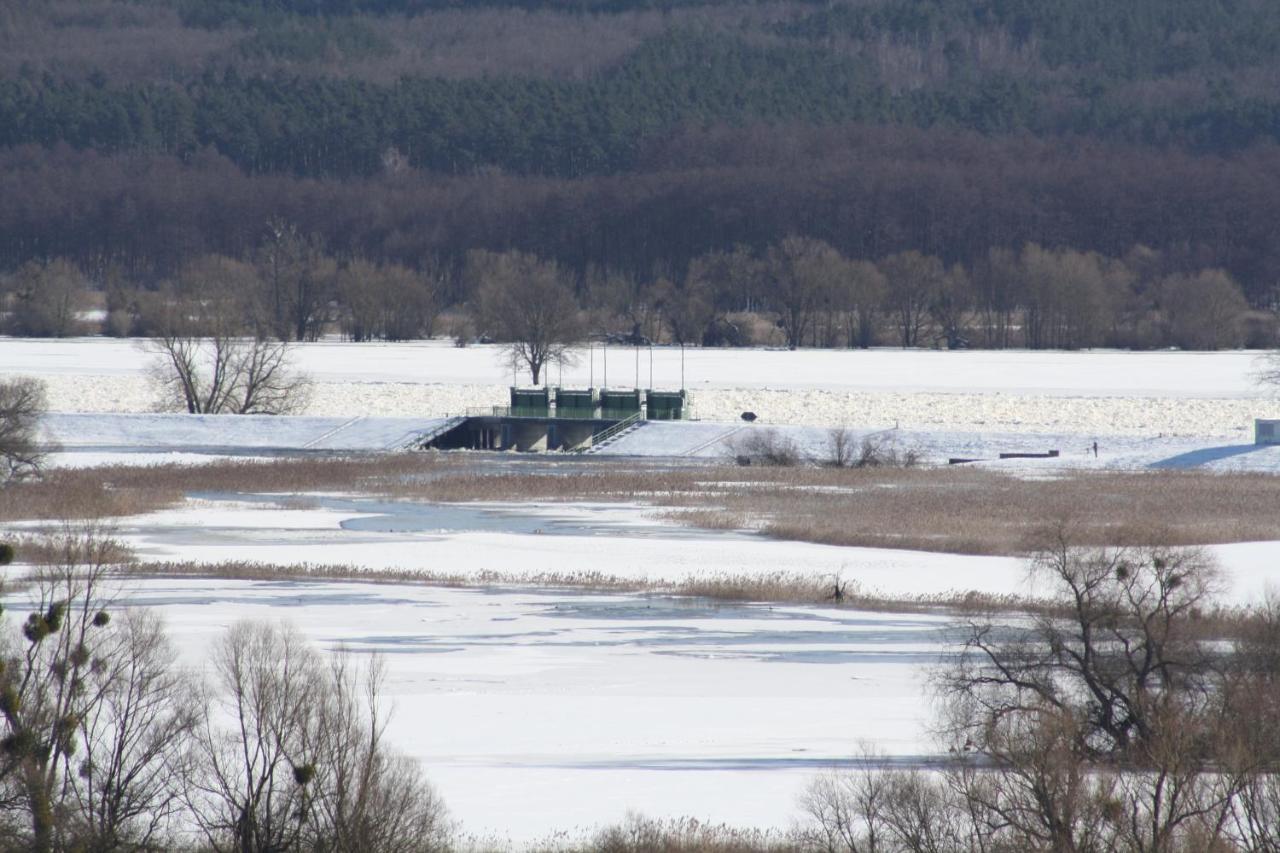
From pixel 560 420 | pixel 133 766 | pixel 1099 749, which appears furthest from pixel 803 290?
pixel 133 766

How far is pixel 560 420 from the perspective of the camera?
229 feet

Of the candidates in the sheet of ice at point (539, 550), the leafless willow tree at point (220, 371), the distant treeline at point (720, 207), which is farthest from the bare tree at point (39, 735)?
the distant treeline at point (720, 207)

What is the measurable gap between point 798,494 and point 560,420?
60.7 feet

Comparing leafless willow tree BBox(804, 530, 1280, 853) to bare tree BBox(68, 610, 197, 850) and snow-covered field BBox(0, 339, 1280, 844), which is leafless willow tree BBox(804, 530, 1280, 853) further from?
bare tree BBox(68, 610, 197, 850)

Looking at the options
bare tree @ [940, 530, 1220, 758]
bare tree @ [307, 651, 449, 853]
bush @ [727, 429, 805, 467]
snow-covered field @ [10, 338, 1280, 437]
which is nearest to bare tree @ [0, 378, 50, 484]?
snow-covered field @ [10, 338, 1280, 437]

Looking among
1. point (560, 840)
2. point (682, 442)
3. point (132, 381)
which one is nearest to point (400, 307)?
point (132, 381)

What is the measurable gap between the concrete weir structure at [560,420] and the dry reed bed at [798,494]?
5.05m

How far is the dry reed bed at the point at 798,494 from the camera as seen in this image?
43500 mm

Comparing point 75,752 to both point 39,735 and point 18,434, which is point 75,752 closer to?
point 39,735

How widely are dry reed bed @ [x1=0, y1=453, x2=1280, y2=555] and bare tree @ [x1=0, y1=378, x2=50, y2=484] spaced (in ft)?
2.57

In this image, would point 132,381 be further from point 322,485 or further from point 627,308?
point 627,308

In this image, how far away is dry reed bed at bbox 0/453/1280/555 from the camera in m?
43.5

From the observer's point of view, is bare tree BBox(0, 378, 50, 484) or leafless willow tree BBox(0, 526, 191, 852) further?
bare tree BBox(0, 378, 50, 484)

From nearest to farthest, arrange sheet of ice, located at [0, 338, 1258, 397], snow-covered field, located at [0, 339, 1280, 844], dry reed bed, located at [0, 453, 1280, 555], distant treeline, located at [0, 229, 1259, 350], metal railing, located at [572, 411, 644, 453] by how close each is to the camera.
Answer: snow-covered field, located at [0, 339, 1280, 844] < dry reed bed, located at [0, 453, 1280, 555] < metal railing, located at [572, 411, 644, 453] < sheet of ice, located at [0, 338, 1258, 397] < distant treeline, located at [0, 229, 1259, 350]
